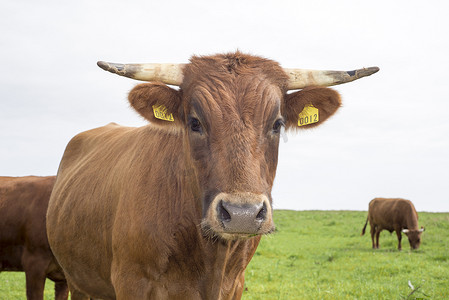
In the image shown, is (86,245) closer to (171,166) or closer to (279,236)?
(171,166)

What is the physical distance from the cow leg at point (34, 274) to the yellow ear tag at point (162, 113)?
548cm

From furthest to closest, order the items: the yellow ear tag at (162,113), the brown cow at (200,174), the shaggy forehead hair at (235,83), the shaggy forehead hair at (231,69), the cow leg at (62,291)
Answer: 1. the cow leg at (62,291)
2. the yellow ear tag at (162,113)
3. the shaggy forehead hair at (231,69)
4. the shaggy forehead hair at (235,83)
5. the brown cow at (200,174)

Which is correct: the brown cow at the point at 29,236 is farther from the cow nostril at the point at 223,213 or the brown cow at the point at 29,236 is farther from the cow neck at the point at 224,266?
the cow nostril at the point at 223,213

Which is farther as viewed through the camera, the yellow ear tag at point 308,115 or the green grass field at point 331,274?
the green grass field at point 331,274

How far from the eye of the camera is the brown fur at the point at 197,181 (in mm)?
3020

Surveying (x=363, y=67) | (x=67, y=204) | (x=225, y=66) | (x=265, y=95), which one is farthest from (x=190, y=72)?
(x=67, y=204)

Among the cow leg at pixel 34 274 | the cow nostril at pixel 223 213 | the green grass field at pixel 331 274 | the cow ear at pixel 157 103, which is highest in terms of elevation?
the cow ear at pixel 157 103

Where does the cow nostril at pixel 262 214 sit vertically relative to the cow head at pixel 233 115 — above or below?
below

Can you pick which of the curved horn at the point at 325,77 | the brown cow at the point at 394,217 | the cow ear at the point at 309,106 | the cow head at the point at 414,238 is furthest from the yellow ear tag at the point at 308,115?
the brown cow at the point at 394,217

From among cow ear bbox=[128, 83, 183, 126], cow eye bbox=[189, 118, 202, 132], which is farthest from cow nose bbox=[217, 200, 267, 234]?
cow ear bbox=[128, 83, 183, 126]

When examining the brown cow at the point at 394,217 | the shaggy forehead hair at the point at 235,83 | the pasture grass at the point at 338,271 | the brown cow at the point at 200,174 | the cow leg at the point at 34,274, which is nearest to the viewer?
the brown cow at the point at 200,174

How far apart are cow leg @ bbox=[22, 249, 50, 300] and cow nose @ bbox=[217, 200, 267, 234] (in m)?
6.20

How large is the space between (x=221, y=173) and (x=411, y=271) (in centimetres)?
1075

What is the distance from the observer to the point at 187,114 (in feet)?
11.5
